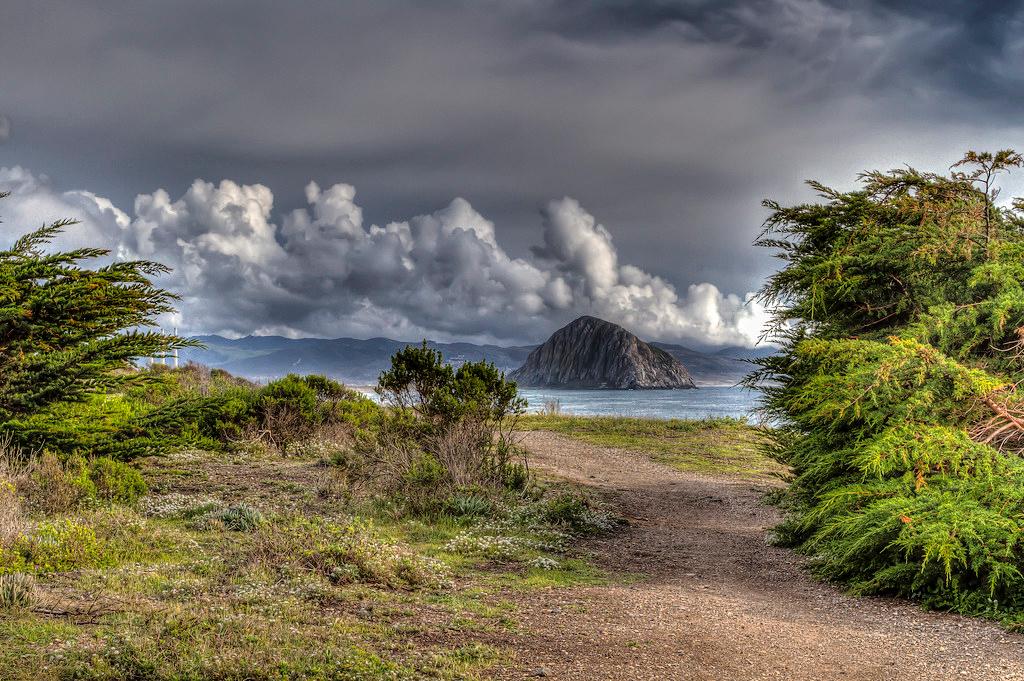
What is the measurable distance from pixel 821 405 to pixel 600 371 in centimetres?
16922

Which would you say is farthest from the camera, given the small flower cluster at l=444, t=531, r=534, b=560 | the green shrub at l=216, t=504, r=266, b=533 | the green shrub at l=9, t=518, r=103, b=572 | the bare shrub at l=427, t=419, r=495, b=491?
the bare shrub at l=427, t=419, r=495, b=491

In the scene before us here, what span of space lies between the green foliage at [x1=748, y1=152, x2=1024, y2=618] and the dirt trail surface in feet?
1.78

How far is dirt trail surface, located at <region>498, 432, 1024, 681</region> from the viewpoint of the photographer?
190 inches

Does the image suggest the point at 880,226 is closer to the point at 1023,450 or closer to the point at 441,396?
the point at 1023,450

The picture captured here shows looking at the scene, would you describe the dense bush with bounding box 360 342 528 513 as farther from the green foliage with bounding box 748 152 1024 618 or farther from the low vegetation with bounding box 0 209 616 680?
the green foliage with bounding box 748 152 1024 618

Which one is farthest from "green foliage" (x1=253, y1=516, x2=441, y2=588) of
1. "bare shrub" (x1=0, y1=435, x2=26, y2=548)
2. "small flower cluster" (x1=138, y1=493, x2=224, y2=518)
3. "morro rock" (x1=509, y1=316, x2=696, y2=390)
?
"morro rock" (x1=509, y1=316, x2=696, y2=390)

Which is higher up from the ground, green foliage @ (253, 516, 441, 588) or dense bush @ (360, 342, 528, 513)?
dense bush @ (360, 342, 528, 513)

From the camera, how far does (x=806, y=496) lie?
30.0ft

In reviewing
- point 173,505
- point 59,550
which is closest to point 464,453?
point 173,505

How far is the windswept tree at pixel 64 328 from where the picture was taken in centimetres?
771

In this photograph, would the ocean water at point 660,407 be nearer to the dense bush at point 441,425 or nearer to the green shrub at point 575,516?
the green shrub at point 575,516

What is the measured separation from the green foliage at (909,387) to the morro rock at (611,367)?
147m

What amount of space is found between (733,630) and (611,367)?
16923cm

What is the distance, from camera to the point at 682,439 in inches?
993
